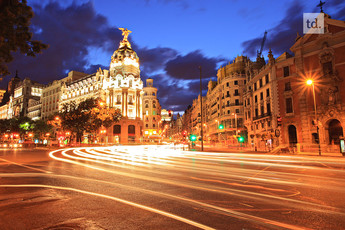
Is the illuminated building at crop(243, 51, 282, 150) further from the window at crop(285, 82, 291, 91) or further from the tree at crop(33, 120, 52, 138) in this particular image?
the tree at crop(33, 120, 52, 138)

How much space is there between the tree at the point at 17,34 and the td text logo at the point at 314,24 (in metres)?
36.7

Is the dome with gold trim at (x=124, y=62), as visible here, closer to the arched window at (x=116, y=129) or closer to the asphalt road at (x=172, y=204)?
the arched window at (x=116, y=129)

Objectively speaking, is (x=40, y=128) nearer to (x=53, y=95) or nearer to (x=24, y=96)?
(x=53, y=95)

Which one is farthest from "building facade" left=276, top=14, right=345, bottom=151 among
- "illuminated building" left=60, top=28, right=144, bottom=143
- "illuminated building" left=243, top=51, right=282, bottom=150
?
"illuminated building" left=60, top=28, right=144, bottom=143

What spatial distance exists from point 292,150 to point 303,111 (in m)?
8.06

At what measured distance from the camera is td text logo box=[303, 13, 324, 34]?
1238 inches

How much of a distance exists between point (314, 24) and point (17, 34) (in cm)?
3822

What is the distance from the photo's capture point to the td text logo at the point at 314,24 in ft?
103

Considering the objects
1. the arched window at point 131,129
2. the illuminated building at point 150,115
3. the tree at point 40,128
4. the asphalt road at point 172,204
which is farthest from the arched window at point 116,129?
the asphalt road at point 172,204

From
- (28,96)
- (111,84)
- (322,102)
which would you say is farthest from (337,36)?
(28,96)

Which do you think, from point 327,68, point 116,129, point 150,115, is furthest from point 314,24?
point 150,115

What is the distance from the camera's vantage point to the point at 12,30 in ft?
24.9

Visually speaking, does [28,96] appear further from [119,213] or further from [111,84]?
[119,213]

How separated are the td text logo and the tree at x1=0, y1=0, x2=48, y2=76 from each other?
3671 centimetres
